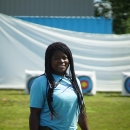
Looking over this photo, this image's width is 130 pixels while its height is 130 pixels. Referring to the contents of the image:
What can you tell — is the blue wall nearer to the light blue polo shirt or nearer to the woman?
the woman

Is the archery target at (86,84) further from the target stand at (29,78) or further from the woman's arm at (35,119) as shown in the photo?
the woman's arm at (35,119)

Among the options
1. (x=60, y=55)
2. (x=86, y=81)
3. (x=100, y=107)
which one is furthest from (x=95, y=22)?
(x=60, y=55)

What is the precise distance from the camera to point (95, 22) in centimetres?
1577

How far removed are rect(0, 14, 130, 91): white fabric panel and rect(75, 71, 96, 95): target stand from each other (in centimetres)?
68

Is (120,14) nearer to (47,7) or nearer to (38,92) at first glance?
(47,7)

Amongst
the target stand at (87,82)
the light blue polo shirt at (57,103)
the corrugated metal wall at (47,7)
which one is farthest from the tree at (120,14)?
the light blue polo shirt at (57,103)

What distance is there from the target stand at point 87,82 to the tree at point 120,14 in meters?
8.11

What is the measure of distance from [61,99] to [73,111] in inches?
7.2

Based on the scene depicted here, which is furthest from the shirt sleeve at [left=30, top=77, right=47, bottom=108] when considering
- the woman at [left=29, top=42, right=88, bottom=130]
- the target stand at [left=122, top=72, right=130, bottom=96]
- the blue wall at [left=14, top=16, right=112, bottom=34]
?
the blue wall at [left=14, top=16, right=112, bottom=34]

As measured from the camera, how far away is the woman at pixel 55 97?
13.1 ft

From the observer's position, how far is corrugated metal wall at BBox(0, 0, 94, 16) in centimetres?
2142

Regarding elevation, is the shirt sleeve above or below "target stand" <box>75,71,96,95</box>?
above

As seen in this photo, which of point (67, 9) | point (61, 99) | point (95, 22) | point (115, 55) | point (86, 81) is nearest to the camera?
point (61, 99)

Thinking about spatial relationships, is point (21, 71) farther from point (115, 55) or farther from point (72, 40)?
point (115, 55)
